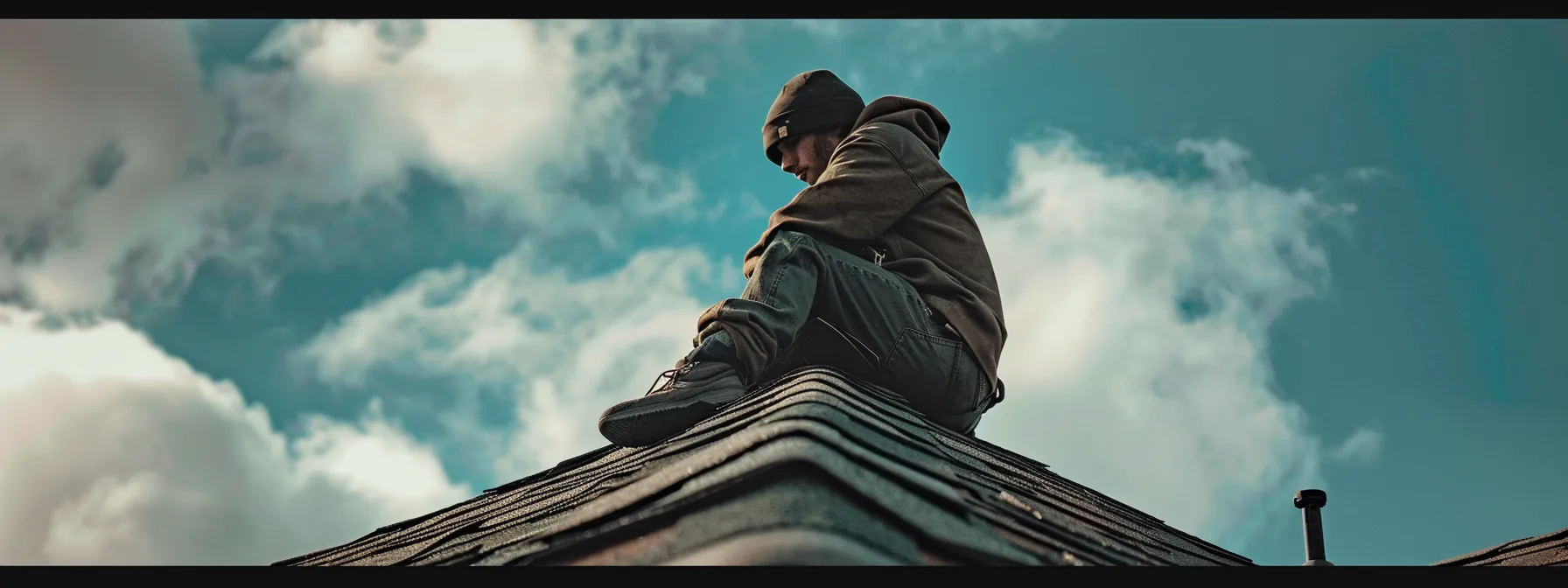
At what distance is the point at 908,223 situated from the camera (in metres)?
4.31

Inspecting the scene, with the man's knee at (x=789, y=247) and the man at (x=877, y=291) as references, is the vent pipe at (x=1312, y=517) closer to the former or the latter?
the man at (x=877, y=291)

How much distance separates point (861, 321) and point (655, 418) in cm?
91

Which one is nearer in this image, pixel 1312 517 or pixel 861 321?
pixel 861 321

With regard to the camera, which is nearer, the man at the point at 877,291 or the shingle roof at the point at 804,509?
the shingle roof at the point at 804,509

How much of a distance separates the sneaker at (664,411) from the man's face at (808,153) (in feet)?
6.53

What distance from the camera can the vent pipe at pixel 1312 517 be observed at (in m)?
4.28

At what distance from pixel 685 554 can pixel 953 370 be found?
2.80 m

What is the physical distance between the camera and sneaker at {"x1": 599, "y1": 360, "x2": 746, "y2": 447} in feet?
9.81

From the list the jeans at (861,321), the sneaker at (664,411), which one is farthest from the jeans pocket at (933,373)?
the sneaker at (664,411)

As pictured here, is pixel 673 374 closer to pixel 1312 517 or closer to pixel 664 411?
pixel 664 411

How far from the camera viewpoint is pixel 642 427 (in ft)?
9.90

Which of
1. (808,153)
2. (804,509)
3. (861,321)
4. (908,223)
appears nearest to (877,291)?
(861,321)
